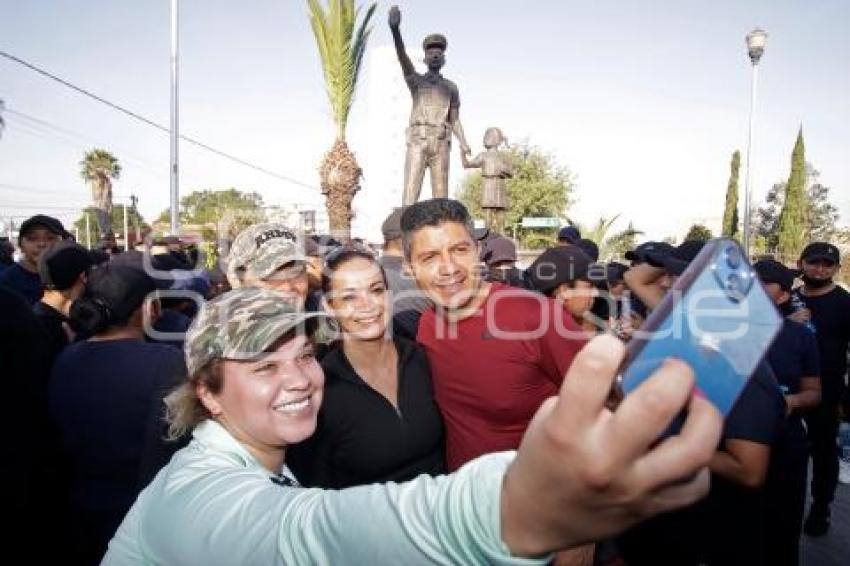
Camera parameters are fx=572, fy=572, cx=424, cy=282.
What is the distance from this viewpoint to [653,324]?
67 centimetres

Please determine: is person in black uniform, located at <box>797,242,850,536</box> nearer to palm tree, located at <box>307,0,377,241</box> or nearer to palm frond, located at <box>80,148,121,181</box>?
palm tree, located at <box>307,0,377,241</box>

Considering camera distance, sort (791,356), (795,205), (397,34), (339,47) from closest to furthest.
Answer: (791,356)
(397,34)
(339,47)
(795,205)

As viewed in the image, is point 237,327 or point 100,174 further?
point 100,174

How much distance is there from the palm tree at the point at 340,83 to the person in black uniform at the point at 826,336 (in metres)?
5.31

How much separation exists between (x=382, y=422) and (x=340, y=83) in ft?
24.1

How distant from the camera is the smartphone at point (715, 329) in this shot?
0.63 m

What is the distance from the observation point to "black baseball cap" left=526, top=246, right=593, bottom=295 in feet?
12.4

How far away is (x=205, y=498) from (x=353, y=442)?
116 cm

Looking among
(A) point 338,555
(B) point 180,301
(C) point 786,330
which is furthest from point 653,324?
(B) point 180,301

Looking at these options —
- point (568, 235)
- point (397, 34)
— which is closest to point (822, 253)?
point (568, 235)

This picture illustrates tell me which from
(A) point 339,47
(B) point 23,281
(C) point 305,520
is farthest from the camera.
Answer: (A) point 339,47

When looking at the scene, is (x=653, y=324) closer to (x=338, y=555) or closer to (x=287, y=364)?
(x=338, y=555)

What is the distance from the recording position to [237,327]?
161cm

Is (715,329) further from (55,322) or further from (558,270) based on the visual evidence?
(55,322)
